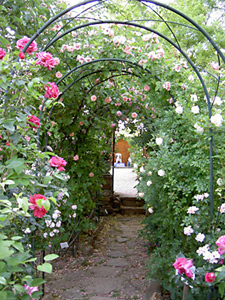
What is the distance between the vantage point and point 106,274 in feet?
10.5

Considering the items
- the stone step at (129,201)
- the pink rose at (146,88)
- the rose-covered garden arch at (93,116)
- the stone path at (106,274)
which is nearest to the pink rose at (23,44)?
the rose-covered garden arch at (93,116)

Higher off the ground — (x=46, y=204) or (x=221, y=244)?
(x=46, y=204)

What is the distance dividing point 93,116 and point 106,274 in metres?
1.94

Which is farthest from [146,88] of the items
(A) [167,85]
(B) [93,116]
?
(B) [93,116]

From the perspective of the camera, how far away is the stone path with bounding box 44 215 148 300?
272cm

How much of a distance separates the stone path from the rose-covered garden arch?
1.33ft

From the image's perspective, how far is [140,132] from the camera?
12.8ft

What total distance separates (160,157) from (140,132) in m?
1.82

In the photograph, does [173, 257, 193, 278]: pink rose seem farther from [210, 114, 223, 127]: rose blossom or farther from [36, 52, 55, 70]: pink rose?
[36, 52, 55, 70]: pink rose

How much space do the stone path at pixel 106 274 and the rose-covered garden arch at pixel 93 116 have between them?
41 cm

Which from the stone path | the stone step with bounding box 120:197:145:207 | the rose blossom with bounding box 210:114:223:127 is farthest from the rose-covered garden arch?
the stone step with bounding box 120:197:145:207

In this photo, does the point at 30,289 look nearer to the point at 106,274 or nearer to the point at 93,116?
the point at 106,274

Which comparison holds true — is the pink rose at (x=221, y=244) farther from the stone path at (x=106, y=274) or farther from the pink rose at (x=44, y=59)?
the stone path at (x=106, y=274)

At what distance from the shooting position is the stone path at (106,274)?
107 inches
